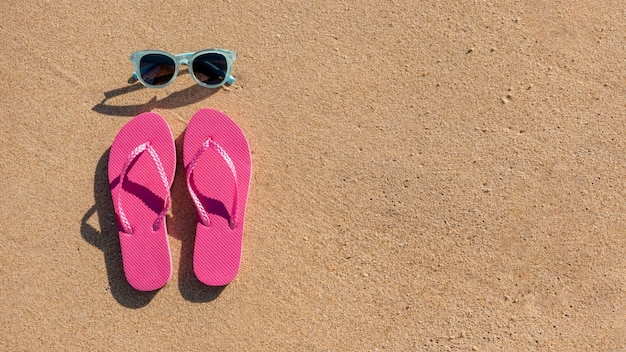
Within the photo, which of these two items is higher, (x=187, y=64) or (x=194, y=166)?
(x=187, y=64)

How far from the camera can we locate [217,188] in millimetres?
1675

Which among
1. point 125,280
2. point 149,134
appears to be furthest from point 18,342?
point 149,134

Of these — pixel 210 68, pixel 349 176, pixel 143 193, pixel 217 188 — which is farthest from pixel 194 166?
pixel 349 176

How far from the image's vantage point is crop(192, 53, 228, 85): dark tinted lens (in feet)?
5.39

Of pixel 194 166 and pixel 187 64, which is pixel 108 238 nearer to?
pixel 194 166

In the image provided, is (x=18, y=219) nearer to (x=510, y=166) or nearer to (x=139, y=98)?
(x=139, y=98)

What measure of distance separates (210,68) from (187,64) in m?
0.07

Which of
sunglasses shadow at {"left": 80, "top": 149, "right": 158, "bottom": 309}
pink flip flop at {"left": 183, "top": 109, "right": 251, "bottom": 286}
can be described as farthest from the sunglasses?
sunglasses shadow at {"left": 80, "top": 149, "right": 158, "bottom": 309}

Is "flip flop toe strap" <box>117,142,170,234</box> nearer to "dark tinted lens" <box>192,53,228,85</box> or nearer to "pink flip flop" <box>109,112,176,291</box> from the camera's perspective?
"pink flip flop" <box>109,112,176,291</box>

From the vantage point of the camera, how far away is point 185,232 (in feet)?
5.51

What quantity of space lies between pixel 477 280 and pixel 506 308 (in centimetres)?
12

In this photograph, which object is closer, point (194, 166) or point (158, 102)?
point (194, 166)

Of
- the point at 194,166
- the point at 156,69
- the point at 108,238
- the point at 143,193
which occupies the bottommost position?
the point at 108,238

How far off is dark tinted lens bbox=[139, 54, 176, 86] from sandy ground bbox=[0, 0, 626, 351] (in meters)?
0.05
